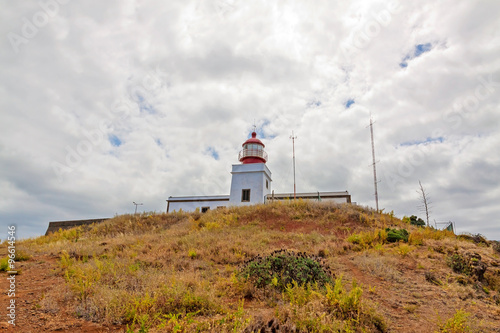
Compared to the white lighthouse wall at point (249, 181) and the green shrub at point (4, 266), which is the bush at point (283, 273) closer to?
the green shrub at point (4, 266)

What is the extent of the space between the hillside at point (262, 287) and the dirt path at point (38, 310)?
0.02 meters

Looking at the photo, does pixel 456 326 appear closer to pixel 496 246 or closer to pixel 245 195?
pixel 496 246

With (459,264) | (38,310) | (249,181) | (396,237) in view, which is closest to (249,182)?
(249,181)

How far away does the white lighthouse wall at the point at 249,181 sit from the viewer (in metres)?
27.4

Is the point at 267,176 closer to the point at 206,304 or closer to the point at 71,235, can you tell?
the point at 71,235

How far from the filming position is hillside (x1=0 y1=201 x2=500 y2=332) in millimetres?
4234

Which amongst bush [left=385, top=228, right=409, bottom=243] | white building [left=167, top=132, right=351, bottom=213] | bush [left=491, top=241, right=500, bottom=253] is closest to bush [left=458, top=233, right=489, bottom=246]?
bush [left=491, top=241, right=500, bottom=253]

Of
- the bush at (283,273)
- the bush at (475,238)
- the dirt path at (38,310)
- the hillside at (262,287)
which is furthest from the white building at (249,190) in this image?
the dirt path at (38,310)

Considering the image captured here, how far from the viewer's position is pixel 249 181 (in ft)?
91.1

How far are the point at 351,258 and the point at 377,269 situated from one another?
1.60m

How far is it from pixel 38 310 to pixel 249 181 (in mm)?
23352

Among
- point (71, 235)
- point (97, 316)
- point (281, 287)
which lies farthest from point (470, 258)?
point (71, 235)

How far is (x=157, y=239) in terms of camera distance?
12266 mm

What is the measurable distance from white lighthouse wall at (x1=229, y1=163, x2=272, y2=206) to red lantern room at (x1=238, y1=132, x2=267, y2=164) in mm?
1452
